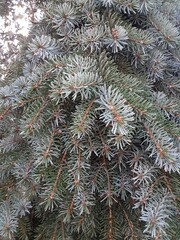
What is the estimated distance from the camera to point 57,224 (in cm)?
→ 48

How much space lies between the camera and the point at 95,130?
0.43 meters

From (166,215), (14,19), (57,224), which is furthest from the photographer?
(14,19)

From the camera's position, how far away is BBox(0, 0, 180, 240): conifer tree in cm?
39

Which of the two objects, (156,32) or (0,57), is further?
(0,57)

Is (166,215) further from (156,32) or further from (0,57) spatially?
(0,57)

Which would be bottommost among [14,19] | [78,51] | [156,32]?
[14,19]

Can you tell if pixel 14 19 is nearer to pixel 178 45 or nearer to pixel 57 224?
pixel 178 45

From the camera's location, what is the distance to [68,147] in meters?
0.41

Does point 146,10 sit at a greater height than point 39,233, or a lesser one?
greater

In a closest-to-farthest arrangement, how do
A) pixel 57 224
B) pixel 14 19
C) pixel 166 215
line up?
pixel 166 215 < pixel 57 224 < pixel 14 19

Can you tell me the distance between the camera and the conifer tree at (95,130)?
0.39m

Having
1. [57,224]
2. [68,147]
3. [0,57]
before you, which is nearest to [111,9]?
[68,147]

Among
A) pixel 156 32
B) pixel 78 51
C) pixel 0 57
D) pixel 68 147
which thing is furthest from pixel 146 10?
pixel 0 57

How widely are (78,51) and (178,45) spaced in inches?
8.6
